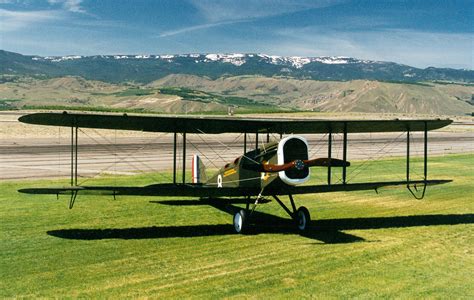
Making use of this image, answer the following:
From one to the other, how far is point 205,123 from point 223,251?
4540 millimetres

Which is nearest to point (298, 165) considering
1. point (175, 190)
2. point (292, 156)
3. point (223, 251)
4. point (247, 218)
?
point (292, 156)

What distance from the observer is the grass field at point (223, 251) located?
31.4 feet

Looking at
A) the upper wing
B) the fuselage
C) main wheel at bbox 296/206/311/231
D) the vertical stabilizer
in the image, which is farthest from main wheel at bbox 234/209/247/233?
the vertical stabilizer

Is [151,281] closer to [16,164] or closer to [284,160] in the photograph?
[284,160]

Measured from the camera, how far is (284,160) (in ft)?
43.3

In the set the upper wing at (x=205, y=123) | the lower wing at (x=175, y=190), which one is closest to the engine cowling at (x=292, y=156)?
the lower wing at (x=175, y=190)

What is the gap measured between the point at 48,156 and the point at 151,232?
1090 inches

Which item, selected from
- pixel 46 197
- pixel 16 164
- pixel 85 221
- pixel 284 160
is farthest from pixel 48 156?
pixel 284 160

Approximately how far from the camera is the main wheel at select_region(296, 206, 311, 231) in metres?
14.5

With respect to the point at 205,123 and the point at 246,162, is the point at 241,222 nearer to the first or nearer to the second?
the point at 246,162

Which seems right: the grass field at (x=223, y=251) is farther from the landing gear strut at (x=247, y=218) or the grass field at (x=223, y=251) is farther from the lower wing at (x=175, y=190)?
the lower wing at (x=175, y=190)

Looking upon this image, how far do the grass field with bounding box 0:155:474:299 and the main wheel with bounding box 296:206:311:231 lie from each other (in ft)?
0.94

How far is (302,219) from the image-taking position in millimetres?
14617

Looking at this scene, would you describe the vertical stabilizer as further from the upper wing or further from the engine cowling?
the engine cowling
